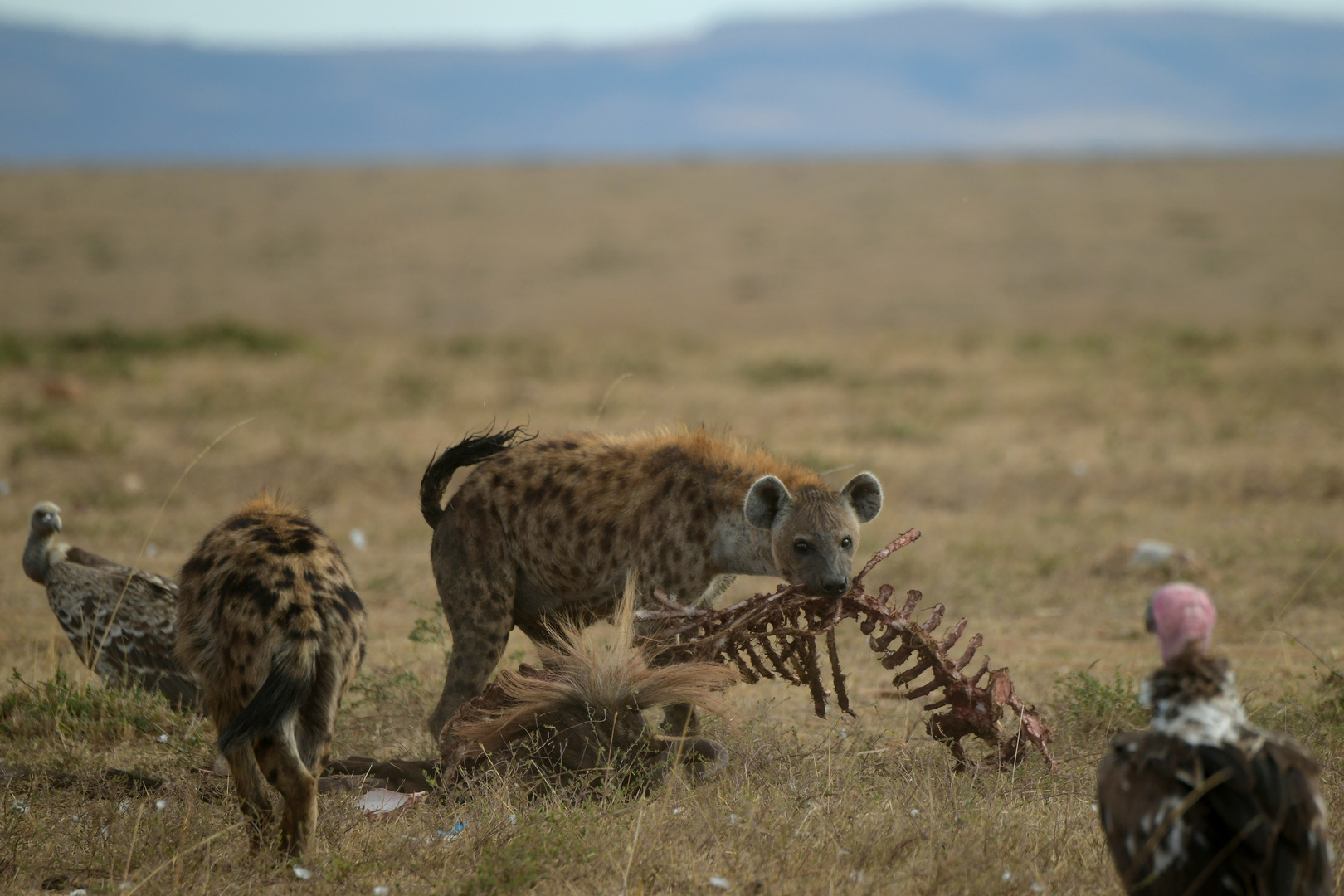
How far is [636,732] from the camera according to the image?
176 inches

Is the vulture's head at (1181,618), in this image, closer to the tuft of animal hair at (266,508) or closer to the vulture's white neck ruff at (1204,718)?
the vulture's white neck ruff at (1204,718)

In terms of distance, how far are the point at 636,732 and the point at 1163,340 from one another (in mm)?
16649

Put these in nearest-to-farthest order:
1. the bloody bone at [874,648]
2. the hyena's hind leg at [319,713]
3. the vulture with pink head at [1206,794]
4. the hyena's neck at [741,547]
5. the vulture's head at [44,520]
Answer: the vulture with pink head at [1206,794], the hyena's hind leg at [319,713], the bloody bone at [874,648], the hyena's neck at [741,547], the vulture's head at [44,520]

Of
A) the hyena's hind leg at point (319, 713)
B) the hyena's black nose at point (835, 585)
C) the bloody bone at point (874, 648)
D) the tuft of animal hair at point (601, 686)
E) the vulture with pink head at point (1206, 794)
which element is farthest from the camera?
the hyena's black nose at point (835, 585)

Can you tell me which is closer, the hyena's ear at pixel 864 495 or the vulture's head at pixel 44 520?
the hyena's ear at pixel 864 495

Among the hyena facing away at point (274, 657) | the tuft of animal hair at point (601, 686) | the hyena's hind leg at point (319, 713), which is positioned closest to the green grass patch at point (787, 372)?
the tuft of animal hair at point (601, 686)

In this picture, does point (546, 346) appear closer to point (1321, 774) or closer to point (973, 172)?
point (1321, 774)

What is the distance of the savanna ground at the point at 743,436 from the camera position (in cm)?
399

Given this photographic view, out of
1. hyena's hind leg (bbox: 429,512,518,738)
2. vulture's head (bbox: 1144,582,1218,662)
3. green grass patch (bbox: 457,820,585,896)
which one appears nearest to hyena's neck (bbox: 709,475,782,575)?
hyena's hind leg (bbox: 429,512,518,738)

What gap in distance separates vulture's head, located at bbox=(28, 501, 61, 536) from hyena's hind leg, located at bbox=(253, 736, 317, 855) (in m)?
3.02

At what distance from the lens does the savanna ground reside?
3.99m

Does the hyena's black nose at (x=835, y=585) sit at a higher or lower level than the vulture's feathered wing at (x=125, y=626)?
higher

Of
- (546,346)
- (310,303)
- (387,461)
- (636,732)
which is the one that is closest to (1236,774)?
(636,732)

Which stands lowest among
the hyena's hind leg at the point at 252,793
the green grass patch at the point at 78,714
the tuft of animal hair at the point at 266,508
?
the green grass patch at the point at 78,714
